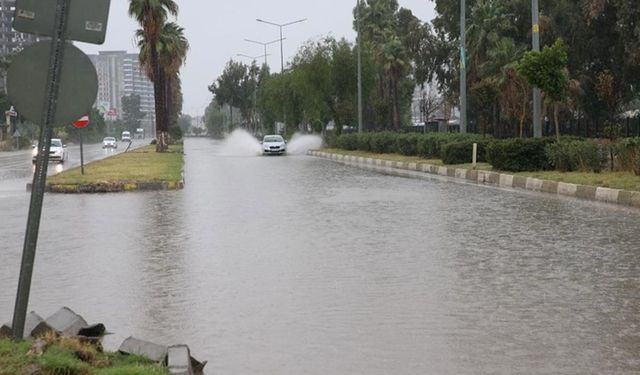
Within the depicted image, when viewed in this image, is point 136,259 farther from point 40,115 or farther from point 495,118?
point 495,118

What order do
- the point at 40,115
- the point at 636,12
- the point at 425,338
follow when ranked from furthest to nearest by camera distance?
the point at 636,12, the point at 425,338, the point at 40,115

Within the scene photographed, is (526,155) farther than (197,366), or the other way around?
(526,155)

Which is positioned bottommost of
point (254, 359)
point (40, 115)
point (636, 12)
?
point (254, 359)

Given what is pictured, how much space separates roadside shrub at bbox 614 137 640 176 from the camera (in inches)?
890

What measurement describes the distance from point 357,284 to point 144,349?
11.5 feet

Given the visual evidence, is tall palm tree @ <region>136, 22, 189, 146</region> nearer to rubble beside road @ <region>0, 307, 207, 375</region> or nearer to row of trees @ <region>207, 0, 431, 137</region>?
row of trees @ <region>207, 0, 431, 137</region>

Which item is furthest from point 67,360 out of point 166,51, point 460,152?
point 166,51

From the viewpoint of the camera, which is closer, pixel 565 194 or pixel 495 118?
pixel 565 194

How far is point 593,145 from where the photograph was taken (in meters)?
24.9

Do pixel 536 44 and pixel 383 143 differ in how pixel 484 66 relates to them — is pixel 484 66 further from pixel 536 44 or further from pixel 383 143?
pixel 536 44

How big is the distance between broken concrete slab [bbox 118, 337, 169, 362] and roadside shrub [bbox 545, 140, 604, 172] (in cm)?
2085

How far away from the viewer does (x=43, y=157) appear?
5.90 meters

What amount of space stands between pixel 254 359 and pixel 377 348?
2.81ft

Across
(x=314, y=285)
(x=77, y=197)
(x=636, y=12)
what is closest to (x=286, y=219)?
(x=314, y=285)
